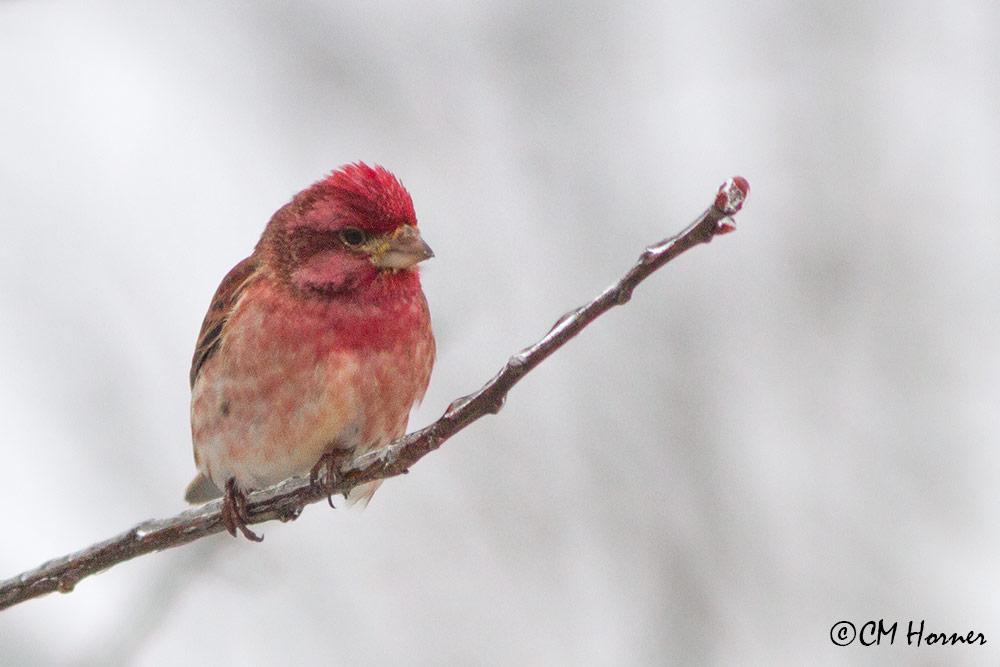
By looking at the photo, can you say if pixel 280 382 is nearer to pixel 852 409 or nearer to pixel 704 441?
pixel 704 441

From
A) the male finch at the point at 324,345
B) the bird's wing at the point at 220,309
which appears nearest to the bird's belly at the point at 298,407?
the male finch at the point at 324,345

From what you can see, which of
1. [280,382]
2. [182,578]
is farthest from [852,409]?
[182,578]

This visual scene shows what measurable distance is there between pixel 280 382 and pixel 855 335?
6.16 m

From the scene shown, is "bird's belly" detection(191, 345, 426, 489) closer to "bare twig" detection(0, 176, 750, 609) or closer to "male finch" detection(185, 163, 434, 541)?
"male finch" detection(185, 163, 434, 541)

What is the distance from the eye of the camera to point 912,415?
980cm

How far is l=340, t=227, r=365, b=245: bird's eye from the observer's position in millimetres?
6027

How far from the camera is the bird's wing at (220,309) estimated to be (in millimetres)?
6461

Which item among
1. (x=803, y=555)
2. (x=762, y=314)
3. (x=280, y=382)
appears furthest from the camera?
(x=762, y=314)

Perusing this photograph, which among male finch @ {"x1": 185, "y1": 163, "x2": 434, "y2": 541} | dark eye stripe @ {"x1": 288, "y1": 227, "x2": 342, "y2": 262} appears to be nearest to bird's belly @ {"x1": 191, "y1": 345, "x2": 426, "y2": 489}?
male finch @ {"x1": 185, "y1": 163, "x2": 434, "y2": 541}

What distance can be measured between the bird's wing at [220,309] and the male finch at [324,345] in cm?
13

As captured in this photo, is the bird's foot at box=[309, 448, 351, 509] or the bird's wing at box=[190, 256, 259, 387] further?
the bird's wing at box=[190, 256, 259, 387]

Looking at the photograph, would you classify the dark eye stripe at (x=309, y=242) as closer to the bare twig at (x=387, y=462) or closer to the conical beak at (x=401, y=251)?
the conical beak at (x=401, y=251)

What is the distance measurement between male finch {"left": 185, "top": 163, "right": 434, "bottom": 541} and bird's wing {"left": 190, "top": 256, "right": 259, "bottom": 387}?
13cm

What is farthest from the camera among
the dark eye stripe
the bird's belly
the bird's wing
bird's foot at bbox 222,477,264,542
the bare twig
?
the bird's wing
